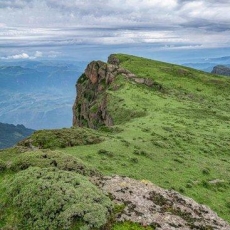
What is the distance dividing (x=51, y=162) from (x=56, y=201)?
253 inches

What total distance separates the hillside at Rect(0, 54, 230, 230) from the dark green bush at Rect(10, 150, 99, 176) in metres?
0.08

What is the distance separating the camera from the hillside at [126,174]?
64.9 ft

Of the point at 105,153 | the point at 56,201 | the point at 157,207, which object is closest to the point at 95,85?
the point at 105,153

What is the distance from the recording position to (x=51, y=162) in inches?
1020

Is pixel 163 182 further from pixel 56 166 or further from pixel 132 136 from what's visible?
pixel 132 136

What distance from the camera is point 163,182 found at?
29.6 metres

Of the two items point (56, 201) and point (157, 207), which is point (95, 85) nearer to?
point (157, 207)

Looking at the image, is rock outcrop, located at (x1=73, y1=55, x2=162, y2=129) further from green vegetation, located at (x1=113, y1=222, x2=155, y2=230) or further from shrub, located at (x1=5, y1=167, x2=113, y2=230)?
green vegetation, located at (x1=113, y1=222, x2=155, y2=230)

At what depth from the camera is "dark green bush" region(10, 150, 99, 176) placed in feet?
84.1

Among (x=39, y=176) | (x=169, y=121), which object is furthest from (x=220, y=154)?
(x=39, y=176)

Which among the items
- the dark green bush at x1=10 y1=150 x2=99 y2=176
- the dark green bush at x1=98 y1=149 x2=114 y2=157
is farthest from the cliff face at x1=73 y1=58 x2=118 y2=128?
the dark green bush at x1=10 y1=150 x2=99 y2=176

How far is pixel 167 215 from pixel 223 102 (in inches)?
3026

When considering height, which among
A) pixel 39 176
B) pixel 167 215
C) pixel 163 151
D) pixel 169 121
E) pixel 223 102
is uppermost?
pixel 39 176

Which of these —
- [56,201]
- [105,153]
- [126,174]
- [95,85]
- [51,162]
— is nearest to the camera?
[56,201]
